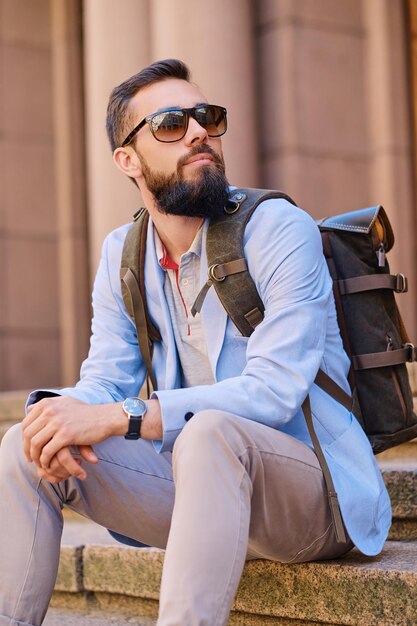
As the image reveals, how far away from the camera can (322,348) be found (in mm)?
3086

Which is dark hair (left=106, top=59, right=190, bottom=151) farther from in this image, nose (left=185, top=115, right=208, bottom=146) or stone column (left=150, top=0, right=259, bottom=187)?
stone column (left=150, top=0, right=259, bottom=187)

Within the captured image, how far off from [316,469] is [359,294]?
62cm

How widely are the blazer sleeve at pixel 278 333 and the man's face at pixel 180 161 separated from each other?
0.19 m

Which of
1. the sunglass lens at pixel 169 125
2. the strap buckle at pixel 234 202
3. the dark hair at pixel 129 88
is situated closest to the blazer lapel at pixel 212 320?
the strap buckle at pixel 234 202

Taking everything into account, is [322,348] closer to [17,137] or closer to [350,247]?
[350,247]

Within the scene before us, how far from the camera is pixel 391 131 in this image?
7445 millimetres

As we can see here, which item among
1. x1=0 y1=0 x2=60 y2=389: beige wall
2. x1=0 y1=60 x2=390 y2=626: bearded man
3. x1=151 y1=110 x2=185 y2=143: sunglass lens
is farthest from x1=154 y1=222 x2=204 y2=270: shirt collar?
x1=0 y1=0 x2=60 y2=389: beige wall

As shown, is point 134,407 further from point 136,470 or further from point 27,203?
point 27,203

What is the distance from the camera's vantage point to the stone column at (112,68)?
773 cm

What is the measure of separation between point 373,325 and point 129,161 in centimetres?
109

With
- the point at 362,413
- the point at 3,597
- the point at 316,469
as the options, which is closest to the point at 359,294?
the point at 362,413

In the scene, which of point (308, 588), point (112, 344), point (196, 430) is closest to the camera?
point (196, 430)

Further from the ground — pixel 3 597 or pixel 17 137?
pixel 17 137

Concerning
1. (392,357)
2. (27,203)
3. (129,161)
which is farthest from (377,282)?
(27,203)
